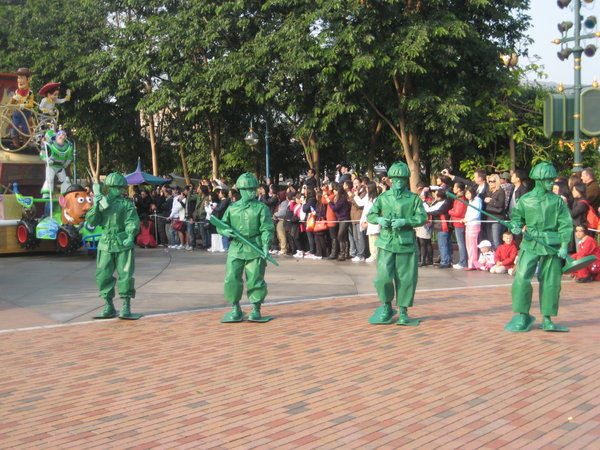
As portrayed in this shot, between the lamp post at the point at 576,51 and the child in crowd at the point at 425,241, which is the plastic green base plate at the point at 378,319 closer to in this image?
the child in crowd at the point at 425,241

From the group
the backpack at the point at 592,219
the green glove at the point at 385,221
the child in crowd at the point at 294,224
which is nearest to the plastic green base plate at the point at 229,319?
the green glove at the point at 385,221

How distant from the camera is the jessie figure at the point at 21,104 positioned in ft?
59.7

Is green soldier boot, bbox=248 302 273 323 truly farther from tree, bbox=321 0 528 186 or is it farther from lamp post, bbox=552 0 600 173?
tree, bbox=321 0 528 186

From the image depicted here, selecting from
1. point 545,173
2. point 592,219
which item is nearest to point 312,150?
point 592,219

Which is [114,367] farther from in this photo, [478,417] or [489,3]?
[489,3]

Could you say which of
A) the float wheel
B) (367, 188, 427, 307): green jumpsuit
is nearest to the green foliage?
the float wheel

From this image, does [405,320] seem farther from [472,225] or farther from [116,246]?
[472,225]

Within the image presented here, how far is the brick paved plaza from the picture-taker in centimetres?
484

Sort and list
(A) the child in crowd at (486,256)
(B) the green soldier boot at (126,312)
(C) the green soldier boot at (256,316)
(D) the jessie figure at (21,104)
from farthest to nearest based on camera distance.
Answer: (D) the jessie figure at (21,104) < (A) the child in crowd at (486,256) < (B) the green soldier boot at (126,312) < (C) the green soldier boot at (256,316)

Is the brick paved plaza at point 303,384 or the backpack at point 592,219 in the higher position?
the backpack at point 592,219

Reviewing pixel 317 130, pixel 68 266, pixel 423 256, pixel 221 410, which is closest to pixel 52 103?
pixel 68 266

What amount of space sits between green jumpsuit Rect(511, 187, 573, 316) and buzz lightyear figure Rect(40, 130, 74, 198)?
12130 mm

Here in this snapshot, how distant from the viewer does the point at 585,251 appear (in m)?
12.0

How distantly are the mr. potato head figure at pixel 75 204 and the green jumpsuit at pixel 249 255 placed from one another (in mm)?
7955
